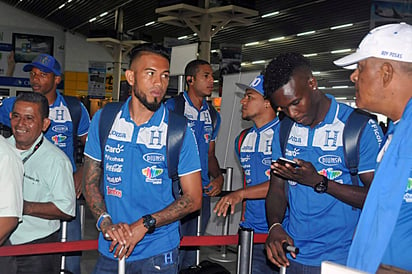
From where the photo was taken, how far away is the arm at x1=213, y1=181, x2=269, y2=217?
3344 mm

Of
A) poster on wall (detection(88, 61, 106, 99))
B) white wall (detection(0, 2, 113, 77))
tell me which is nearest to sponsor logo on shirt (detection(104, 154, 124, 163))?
poster on wall (detection(88, 61, 106, 99))

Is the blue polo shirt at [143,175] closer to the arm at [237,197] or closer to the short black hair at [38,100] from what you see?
the arm at [237,197]

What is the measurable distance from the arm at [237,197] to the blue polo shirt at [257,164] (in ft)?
0.66

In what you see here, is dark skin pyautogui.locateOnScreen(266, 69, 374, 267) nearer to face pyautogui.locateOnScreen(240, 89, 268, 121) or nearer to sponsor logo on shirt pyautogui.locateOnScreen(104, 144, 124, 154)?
sponsor logo on shirt pyautogui.locateOnScreen(104, 144, 124, 154)

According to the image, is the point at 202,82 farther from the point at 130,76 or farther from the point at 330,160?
the point at 330,160

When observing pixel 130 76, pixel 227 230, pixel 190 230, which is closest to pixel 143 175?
pixel 130 76

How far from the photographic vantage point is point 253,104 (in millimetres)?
4199

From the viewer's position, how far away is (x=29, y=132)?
3375mm

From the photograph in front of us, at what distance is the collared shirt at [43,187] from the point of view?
10.6 ft

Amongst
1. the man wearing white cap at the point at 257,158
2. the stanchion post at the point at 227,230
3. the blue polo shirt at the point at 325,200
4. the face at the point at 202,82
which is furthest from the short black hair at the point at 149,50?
the stanchion post at the point at 227,230

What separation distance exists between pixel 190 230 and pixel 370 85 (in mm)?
3509

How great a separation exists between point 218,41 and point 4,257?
82.0ft

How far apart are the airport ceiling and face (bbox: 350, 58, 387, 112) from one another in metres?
13.0

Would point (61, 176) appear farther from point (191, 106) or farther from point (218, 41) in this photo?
point (218, 41)
